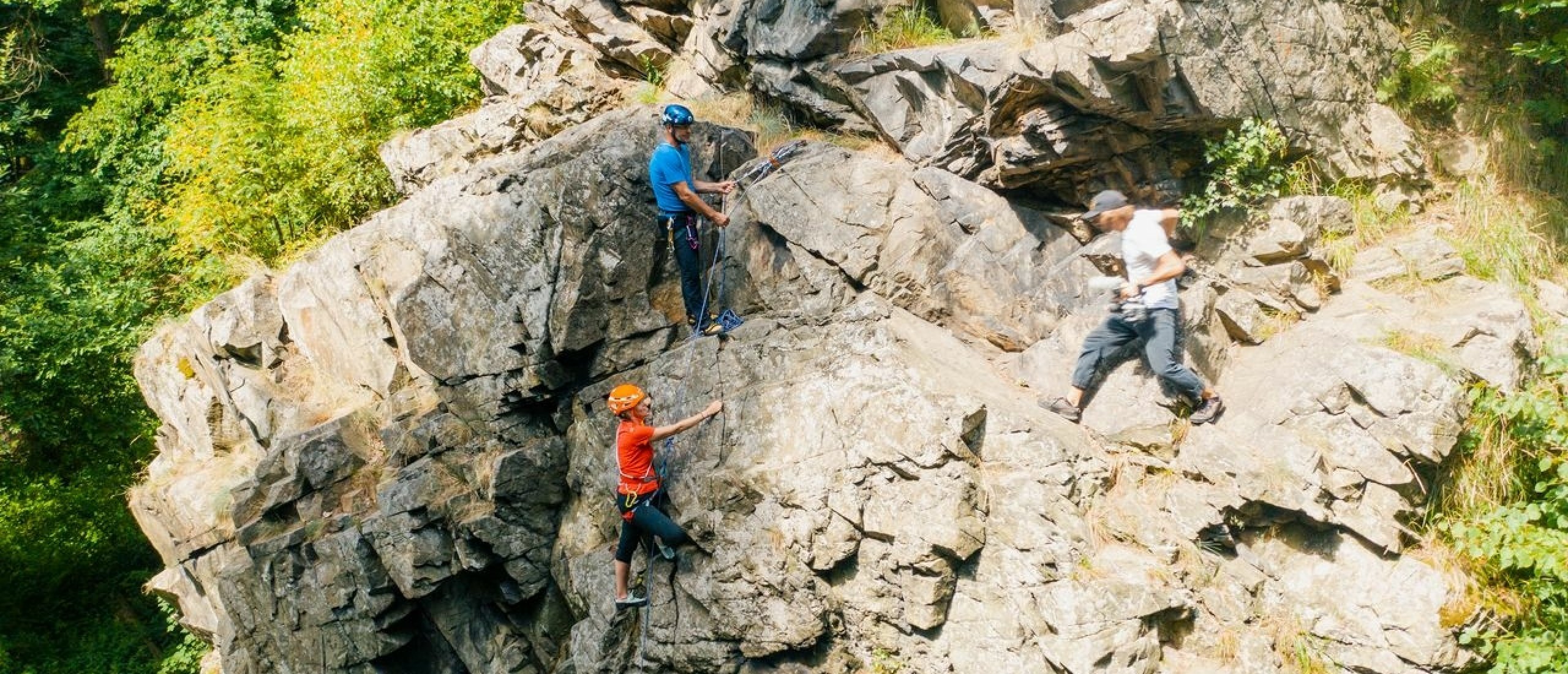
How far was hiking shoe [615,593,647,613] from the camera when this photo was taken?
926 centimetres

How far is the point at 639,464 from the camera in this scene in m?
8.95

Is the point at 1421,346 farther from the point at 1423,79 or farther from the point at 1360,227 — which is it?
the point at 1423,79

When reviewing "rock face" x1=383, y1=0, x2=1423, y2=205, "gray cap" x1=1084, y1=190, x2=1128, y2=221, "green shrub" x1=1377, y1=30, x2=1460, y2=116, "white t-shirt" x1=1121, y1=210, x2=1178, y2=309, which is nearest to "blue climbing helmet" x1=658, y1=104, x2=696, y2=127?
"rock face" x1=383, y1=0, x2=1423, y2=205

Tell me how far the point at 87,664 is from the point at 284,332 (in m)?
10.2

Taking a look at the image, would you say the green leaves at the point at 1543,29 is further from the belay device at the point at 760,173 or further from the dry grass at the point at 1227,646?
the belay device at the point at 760,173

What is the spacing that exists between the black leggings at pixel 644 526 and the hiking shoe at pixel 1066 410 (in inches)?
130

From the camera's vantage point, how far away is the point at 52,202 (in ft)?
70.6

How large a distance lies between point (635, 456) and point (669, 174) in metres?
2.70

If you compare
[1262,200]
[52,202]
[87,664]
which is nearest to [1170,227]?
[1262,200]

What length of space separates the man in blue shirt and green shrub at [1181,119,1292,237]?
446 centimetres

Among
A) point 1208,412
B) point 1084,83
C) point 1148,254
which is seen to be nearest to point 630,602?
point 1208,412

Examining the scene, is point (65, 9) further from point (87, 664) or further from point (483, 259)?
point (483, 259)

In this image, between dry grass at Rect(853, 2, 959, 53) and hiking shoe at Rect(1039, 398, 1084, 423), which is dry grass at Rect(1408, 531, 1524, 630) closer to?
hiking shoe at Rect(1039, 398, 1084, 423)

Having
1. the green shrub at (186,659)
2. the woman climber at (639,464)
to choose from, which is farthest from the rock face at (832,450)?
the green shrub at (186,659)
